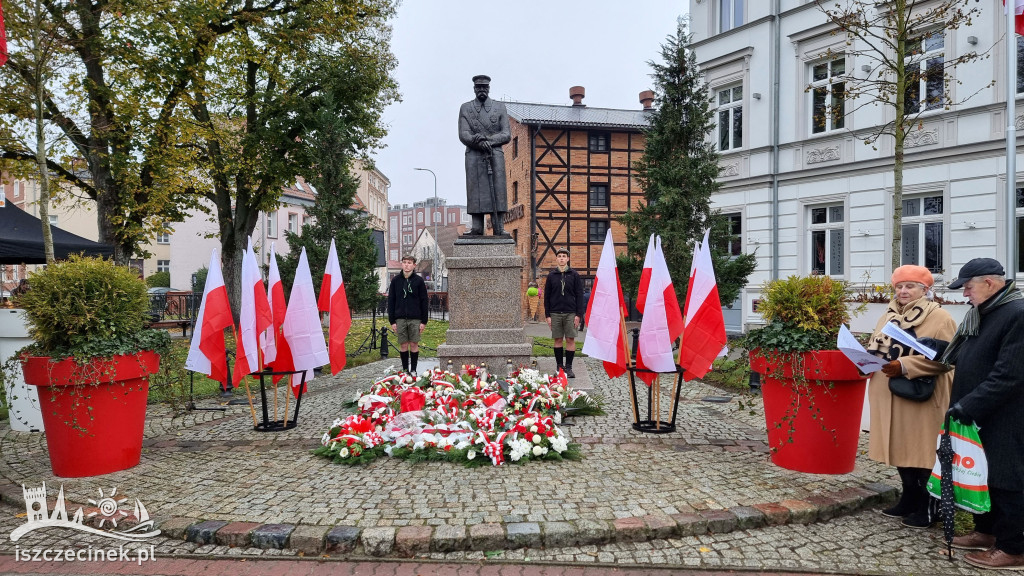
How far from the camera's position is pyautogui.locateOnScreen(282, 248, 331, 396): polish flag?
662 cm

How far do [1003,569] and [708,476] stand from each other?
1.94m

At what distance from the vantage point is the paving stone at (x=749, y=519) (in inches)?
161

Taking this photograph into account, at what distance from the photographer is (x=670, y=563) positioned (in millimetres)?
3611

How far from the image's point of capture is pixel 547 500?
4.41 m

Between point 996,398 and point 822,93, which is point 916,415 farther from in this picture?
point 822,93

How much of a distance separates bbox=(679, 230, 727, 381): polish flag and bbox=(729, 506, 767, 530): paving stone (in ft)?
6.22

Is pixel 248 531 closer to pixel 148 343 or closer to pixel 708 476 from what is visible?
pixel 148 343

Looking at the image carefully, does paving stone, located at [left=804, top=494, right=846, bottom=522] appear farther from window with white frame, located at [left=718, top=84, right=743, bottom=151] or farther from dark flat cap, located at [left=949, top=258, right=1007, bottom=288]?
window with white frame, located at [left=718, top=84, right=743, bottom=151]

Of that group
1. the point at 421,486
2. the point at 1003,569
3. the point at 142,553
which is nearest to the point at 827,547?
the point at 1003,569

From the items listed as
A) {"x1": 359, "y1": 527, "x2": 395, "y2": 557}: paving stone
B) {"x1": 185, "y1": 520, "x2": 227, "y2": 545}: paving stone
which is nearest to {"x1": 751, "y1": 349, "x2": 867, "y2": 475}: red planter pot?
{"x1": 359, "y1": 527, "x2": 395, "y2": 557}: paving stone

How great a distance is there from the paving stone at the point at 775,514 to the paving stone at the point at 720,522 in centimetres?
25

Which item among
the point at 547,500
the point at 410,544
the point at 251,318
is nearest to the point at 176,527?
the point at 410,544

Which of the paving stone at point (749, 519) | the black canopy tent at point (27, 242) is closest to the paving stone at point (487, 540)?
the paving stone at point (749, 519)

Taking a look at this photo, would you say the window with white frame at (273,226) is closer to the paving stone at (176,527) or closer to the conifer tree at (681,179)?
the conifer tree at (681,179)
